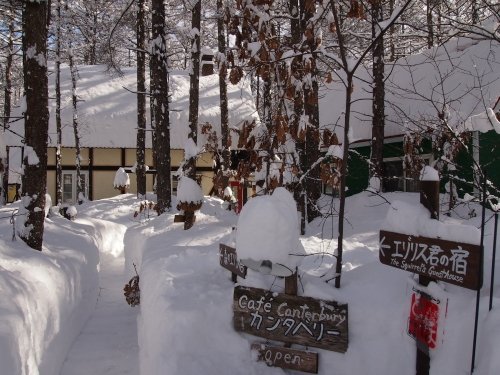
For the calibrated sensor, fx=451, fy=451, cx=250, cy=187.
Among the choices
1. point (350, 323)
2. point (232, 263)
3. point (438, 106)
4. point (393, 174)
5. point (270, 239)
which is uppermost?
point (438, 106)

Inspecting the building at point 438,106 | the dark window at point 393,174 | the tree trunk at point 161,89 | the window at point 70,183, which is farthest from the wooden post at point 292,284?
the window at point 70,183

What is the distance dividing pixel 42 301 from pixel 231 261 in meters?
2.05

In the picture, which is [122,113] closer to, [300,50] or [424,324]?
[300,50]

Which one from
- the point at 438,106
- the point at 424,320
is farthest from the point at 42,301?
the point at 438,106

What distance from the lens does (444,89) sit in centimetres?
1053

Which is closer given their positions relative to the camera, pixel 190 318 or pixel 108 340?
pixel 190 318

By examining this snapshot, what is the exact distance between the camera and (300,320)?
3619 millimetres

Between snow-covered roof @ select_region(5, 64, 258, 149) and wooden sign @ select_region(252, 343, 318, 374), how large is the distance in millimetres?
15487

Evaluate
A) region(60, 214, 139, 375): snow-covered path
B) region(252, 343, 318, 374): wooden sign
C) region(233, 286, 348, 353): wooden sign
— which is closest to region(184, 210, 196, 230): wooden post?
region(60, 214, 139, 375): snow-covered path

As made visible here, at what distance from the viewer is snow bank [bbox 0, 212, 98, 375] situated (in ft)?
12.3

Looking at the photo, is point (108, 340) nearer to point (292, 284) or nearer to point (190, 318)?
point (190, 318)

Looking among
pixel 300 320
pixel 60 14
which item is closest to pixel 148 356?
pixel 300 320

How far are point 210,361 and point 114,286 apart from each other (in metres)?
5.99

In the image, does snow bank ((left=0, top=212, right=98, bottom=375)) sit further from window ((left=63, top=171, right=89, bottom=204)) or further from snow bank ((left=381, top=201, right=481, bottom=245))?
window ((left=63, top=171, right=89, bottom=204))
